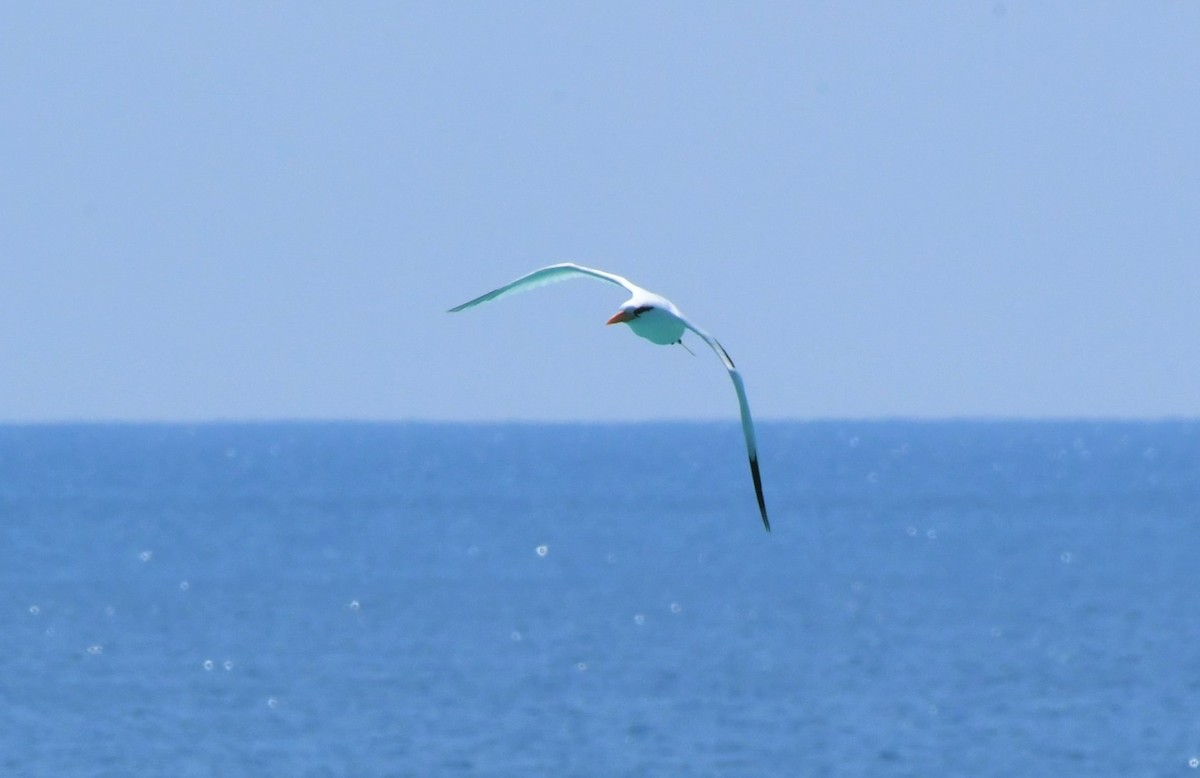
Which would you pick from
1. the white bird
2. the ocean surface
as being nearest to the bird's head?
the white bird

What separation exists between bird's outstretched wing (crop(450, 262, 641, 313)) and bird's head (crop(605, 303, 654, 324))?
0.23 m

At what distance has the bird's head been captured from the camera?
64.5ft

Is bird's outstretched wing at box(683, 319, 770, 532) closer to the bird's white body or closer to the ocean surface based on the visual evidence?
the bird's white body

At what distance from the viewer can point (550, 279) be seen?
65.9 feet

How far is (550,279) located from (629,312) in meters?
0.85

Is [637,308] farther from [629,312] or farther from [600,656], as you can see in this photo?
[600,656]

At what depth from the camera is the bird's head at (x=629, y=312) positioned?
19.7 meters

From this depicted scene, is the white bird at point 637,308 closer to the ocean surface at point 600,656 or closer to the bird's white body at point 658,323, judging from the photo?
the bird's white body at point 658,323

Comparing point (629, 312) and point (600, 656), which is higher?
point (629, 312)

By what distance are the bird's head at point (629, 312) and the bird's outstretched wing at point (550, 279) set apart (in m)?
0.23

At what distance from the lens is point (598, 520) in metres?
177

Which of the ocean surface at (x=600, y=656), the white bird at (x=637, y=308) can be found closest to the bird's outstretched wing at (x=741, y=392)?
the white bird at (x=637, y=308)

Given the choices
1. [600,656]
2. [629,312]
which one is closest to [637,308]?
[629,312]

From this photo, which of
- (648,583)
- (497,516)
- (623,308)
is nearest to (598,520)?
(497,516)
